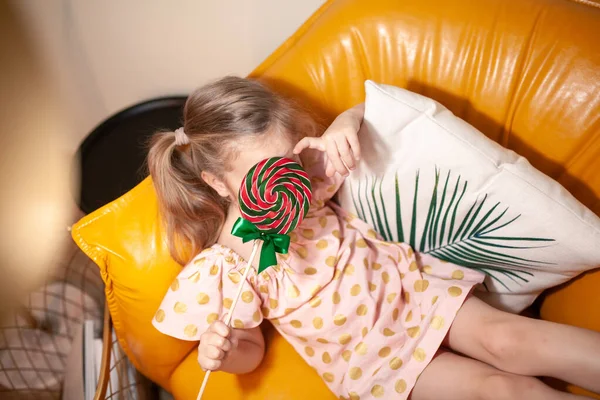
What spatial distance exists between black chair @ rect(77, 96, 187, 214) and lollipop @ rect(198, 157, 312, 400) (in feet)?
3.00

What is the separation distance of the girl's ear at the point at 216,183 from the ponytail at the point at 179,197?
46mm

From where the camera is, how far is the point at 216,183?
4.00ft

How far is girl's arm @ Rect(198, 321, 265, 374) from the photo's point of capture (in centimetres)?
102

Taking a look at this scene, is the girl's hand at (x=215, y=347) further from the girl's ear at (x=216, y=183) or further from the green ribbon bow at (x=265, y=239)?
the girl's ear at (x=216, y=183)

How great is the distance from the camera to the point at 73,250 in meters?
1.87

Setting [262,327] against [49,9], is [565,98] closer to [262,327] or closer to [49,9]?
[262,327]

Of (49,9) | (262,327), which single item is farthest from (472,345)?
(49,9)

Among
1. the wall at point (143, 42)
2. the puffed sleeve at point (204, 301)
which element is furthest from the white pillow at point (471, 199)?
the wall at point (143, 42)

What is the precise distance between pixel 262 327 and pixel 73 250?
905 mm

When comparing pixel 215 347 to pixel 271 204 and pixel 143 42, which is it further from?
pixel 143 42

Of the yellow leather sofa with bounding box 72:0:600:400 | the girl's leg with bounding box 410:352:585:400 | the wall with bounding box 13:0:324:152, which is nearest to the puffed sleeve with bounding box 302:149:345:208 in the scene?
the yellow leather sofa with bounding box 72:0:600:400

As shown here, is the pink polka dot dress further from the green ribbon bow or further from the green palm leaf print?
the green ribbon bow

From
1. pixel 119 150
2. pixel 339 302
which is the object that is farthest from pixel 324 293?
pixel 119 150

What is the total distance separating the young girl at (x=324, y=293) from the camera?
1092 mm
